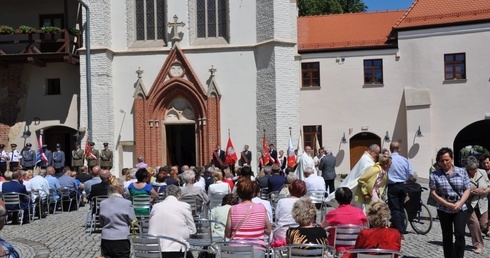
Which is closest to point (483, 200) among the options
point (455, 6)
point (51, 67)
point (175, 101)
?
point (175, 101)

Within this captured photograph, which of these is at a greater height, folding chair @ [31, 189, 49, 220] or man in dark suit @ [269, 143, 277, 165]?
man in dark suit @ [269, 143, 277, 165]

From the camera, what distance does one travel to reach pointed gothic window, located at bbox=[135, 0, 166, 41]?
89.8 feet

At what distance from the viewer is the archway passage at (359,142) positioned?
98.9ft

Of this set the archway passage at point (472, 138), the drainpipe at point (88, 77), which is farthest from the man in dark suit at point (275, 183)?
the archway passage at point (472, 138)

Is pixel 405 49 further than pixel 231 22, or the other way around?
pixel 405 49

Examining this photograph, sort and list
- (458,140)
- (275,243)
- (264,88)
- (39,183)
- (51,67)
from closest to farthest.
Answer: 1. (275,243)
2. (39,183)
3. (264,88)
4. (51,67)
5. (458,140)

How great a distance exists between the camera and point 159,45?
2731 centimetres

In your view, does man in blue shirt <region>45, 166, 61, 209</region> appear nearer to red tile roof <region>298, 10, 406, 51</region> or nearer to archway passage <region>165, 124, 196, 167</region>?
archway passage <region>165, 124, 196, 167</region>

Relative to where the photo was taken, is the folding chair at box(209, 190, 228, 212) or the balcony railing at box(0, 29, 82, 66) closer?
the folding chair at box(209, 190, 228, 212)

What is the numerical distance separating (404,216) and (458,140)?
25220mm

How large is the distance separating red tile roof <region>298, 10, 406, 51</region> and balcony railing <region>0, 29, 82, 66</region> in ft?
34.1

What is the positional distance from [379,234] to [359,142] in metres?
23.7

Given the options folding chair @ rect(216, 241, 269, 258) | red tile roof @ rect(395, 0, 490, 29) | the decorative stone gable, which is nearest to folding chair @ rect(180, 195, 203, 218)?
folding chair @ rect(216, 241, 269, 258)

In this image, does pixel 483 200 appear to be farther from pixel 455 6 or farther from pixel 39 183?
pixel 455 6
